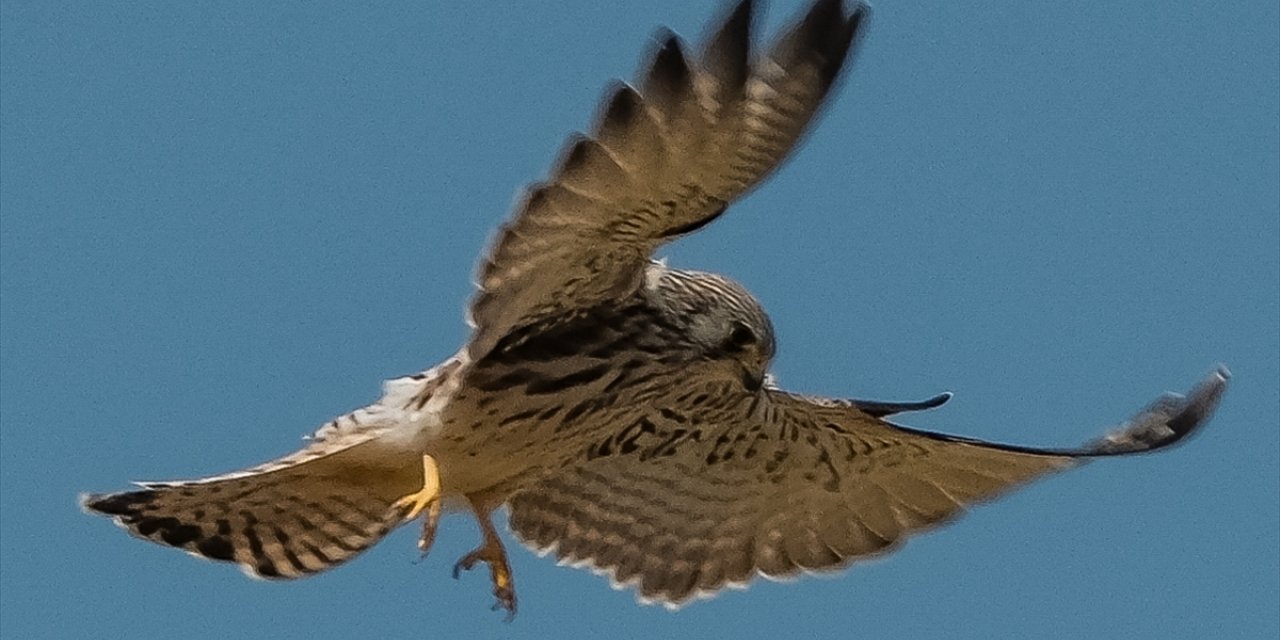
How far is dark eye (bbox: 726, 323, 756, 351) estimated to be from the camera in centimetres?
586

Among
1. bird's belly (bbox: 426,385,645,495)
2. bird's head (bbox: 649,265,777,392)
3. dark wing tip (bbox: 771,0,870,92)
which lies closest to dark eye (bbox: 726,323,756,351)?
bird's head (bbox: 649,265,777,392)

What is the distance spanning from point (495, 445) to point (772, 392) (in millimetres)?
861

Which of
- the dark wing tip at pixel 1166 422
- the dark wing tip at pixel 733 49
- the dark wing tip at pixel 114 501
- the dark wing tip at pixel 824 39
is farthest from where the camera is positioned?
the dark wing tip at pixel 1166 422

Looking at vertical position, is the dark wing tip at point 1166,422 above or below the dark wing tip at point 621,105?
below

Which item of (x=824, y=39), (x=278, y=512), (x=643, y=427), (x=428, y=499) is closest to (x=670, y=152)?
(x=824, y=39)

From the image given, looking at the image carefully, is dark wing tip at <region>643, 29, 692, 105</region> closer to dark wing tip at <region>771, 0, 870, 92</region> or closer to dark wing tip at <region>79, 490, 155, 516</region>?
dark wing tip at <region>771, 0, 870, 92</region>

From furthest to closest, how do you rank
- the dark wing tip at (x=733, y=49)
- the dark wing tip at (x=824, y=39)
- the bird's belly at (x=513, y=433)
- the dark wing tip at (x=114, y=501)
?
the dark wing tip at (x=114, y=501) < the bird's belly at (x=513, y=433) < the dark wing tip at (x=824, y=39) < the dark wing tip at (x=733, y=49)

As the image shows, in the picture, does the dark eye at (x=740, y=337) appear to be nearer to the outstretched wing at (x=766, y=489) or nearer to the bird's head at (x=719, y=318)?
the bird's head at (x=719, y=318)

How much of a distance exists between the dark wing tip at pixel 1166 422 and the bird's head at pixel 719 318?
98 cm

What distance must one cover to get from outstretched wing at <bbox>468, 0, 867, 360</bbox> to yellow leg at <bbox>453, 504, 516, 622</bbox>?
1.26 meters

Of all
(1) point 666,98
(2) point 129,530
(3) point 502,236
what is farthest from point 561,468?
(1) point 666,98

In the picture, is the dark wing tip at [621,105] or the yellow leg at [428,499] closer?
the dark wing tip at [621,105]

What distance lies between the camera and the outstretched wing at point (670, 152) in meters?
4.48

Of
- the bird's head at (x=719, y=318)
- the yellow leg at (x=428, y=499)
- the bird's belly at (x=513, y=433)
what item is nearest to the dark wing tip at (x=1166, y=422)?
the bird's head at (x=719, y=318)
